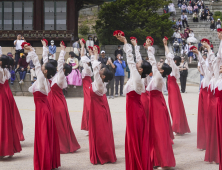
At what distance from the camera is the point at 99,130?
6590 mm

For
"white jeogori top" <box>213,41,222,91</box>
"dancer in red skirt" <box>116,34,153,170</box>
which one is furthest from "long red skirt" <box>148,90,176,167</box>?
"white jeogori top" <box>213,41,222,91</box>

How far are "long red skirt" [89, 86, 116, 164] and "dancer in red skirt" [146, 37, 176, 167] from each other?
0.88 m

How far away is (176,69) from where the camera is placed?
8.66 meters

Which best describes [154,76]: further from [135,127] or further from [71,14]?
[71,14]

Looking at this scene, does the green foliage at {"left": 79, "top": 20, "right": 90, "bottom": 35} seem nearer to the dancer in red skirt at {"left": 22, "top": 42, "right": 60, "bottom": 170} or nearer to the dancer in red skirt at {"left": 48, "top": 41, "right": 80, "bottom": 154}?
the dancer in red skirt at {"left": 48, "top": 41, "right": 80, "bottom": 154}

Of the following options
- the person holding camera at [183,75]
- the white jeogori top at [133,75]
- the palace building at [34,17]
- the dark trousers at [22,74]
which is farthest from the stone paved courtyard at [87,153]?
the palace building at [34,17]

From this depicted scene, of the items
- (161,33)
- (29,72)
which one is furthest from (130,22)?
(29,72)

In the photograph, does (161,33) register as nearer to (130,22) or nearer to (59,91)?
(130,22)

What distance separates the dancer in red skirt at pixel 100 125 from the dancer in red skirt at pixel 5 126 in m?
1.57

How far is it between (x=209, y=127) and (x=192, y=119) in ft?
14.7

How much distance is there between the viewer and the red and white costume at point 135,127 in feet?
17.3

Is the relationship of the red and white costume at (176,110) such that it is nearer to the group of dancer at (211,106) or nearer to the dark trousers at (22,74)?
the group of dancer at (211,106)

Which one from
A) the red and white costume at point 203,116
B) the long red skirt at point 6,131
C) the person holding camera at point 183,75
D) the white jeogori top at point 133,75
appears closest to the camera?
the white jeogori top at point 133,75

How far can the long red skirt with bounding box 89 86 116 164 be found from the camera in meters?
6.53
